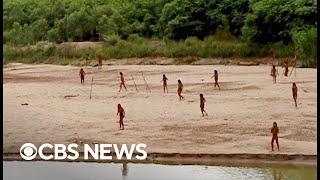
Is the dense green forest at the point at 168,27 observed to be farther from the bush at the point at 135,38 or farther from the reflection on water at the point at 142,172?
the reflection on water at the point at 142,172

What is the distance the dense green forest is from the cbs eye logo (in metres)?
21.3

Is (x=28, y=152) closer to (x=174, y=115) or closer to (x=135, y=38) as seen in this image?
(x=174, y=115)

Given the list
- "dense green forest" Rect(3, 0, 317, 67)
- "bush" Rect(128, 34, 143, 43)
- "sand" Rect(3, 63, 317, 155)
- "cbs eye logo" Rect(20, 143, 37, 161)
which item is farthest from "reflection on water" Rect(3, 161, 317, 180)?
"bush" Rect(128, 34, 143, 43)

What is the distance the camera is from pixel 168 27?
→ 156 ft

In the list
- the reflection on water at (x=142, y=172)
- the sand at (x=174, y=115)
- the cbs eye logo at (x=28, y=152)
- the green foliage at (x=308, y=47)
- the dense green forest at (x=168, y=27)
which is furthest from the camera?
the dense green forest at (x=168, y=27)

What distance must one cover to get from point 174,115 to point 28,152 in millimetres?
5393

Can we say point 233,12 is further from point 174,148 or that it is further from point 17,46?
point 174,148

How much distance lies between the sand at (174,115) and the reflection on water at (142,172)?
1.18m

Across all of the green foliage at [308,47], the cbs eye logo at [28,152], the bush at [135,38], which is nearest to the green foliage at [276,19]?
the green foliage at [308,47]

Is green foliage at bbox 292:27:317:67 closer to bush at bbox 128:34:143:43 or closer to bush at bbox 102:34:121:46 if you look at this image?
bush at bbox 128:34:143:43

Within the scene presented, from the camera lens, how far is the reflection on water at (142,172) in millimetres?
14906

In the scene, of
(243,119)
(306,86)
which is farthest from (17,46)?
(243,119)

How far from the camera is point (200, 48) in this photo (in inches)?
1722

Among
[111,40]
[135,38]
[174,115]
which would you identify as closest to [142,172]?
[174,115]
